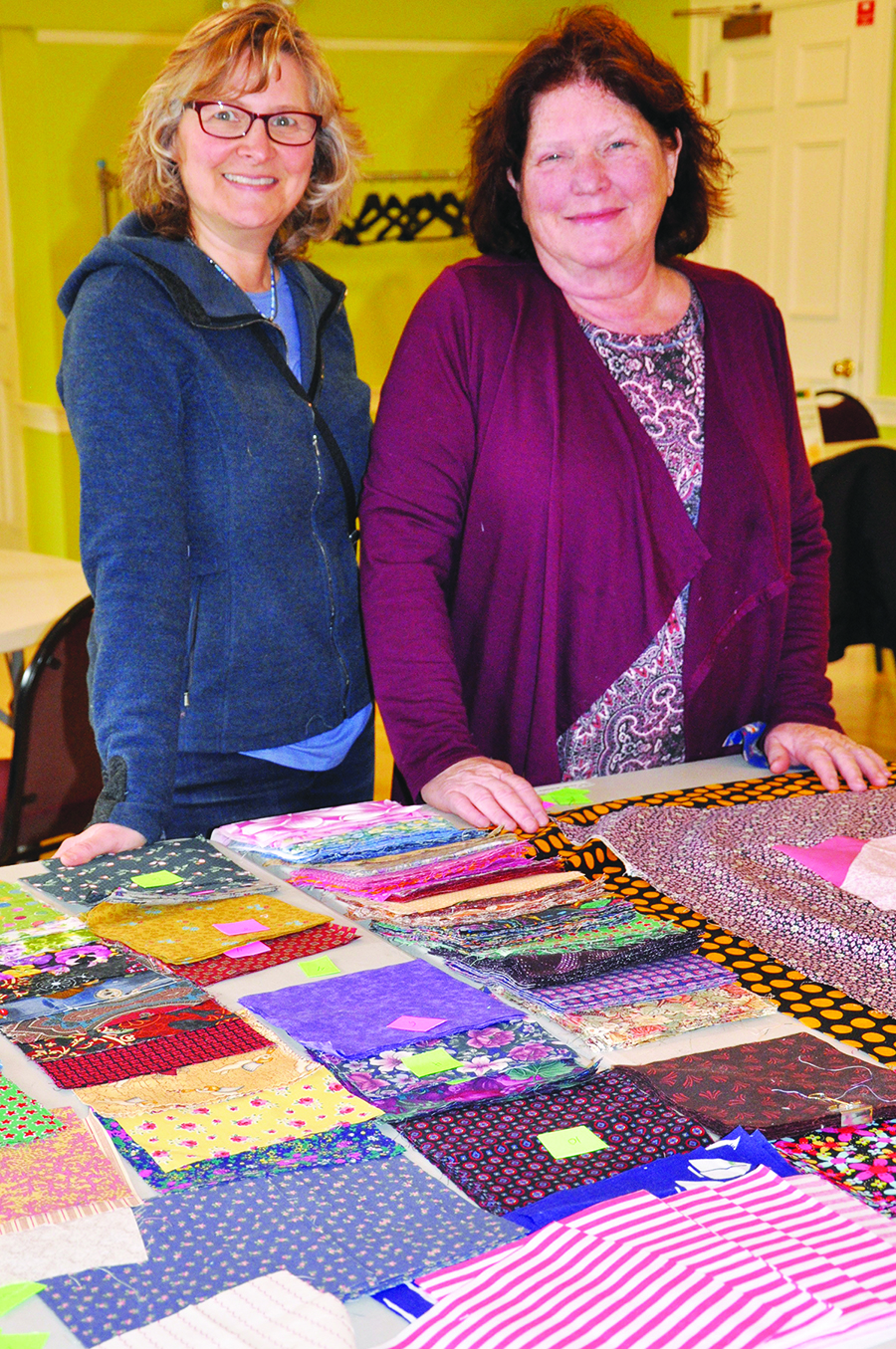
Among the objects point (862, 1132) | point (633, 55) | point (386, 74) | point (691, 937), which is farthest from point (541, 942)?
point (386, 74)

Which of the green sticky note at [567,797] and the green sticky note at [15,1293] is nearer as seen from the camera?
the green sticky note at [15,1293]

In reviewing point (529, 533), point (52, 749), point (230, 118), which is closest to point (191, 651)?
point (529, 533)

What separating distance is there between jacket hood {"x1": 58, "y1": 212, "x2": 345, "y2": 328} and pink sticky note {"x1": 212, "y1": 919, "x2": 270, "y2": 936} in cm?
79

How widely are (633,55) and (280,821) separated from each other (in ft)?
3.67

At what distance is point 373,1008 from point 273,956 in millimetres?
152

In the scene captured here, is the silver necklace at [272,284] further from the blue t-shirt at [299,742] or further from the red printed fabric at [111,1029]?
the red printed fabric at [111,1029]

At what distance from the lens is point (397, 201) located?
6.04 metres

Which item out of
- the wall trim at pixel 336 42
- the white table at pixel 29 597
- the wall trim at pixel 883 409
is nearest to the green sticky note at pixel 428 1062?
the white table at pixel 29 597

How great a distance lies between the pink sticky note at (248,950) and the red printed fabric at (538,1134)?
1.06ft

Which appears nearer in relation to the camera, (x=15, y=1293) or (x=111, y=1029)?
(x=15, y=1293)

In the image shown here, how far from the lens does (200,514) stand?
5.74ft

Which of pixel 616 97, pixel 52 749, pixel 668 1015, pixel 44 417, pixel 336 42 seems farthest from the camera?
pixel 44 417

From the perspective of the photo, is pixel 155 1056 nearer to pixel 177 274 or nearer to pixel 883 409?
pixel 177 274

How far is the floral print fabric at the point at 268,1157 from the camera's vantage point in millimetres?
979
